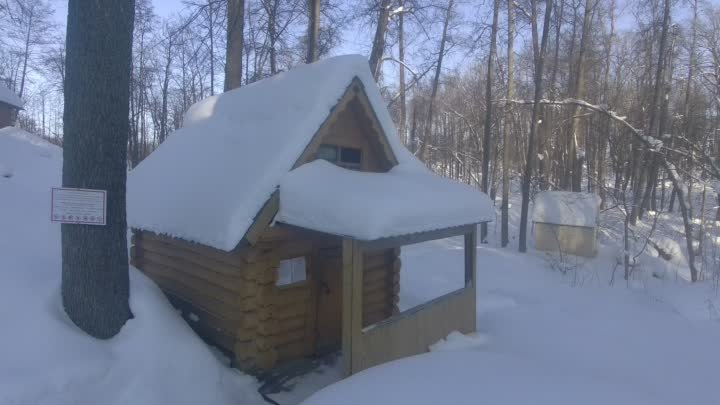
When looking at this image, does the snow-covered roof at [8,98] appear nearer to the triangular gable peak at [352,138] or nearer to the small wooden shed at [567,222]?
the triangular gable peak at [352,138]

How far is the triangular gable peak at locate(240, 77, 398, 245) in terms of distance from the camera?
5.90m

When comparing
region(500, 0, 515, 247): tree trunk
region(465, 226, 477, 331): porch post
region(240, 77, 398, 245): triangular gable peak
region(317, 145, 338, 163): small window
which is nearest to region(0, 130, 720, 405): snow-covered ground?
region(465, 226, 477, 331): porch post

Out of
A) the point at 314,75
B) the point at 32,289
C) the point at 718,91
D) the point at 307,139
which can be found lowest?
the point at 32,289

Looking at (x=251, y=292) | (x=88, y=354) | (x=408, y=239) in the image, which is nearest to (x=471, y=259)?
(x=408, y=239)

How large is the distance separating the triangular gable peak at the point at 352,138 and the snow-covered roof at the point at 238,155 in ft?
0.30

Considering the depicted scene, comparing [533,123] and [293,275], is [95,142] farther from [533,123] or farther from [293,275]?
[533,123]

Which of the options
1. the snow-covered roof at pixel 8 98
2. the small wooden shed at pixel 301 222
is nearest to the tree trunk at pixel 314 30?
the small wooden shed at pixel 301 222

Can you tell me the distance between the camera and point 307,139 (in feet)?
20.8

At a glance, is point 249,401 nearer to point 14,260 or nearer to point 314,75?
point 14,260

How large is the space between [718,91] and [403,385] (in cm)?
2046

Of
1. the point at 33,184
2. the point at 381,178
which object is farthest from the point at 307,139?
the point at 33,184

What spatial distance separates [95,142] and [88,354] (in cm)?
243

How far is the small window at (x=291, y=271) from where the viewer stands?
6672mm

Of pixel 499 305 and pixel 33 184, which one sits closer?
pixel 499 305
